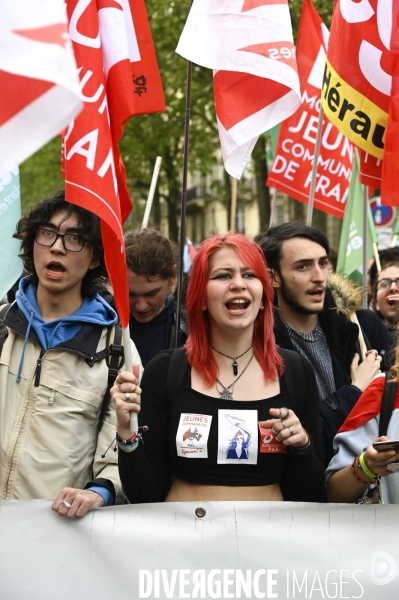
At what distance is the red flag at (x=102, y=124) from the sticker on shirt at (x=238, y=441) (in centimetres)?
49

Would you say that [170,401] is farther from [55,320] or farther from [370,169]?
[370,169]

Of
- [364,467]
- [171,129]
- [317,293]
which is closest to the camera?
[364,467]

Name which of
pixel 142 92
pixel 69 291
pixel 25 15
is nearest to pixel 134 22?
pixel 142 92

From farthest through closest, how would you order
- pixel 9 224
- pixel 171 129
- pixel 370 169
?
pixel 171 129 → pixel 9 224 → pixel 370 169

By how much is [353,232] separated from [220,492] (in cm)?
520

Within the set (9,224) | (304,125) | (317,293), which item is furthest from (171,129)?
(317,293)

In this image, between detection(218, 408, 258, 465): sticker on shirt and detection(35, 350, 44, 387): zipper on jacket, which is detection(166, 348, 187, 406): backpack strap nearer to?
detection(218, 408, 258, 465): sticker on shirt

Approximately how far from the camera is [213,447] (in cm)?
331

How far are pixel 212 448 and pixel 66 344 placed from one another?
676 mm

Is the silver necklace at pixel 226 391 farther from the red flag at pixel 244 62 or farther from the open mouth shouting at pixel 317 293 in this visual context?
the open mouth shouting at pixel 317 293

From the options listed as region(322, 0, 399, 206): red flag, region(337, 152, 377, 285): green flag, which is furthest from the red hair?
region(337, 152, 377, 285): green flag

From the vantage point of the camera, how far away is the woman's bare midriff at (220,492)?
3.35 metres

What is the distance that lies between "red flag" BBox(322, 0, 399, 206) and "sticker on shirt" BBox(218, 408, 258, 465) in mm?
1692

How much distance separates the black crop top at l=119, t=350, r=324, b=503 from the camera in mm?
3311
